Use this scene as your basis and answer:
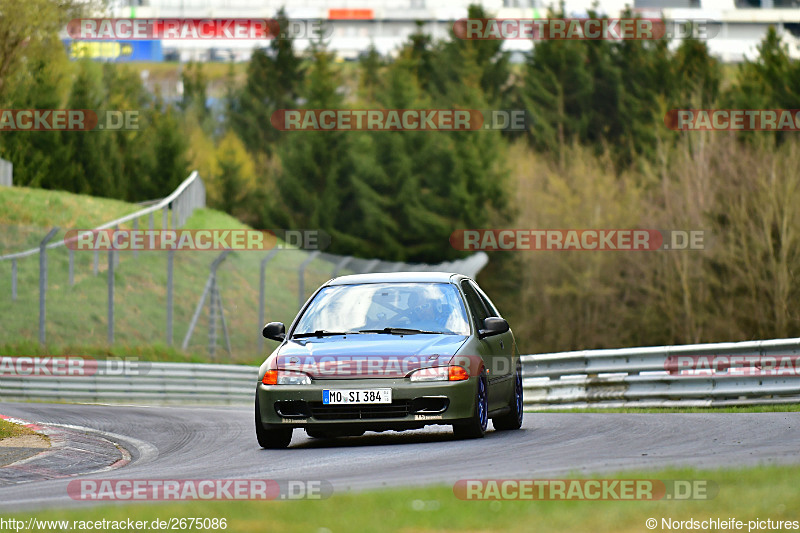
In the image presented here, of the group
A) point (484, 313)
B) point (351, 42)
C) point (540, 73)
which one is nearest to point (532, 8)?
point (351, 42)

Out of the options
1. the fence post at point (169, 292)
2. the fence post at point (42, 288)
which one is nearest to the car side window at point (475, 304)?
the fence post at point (42, 288)

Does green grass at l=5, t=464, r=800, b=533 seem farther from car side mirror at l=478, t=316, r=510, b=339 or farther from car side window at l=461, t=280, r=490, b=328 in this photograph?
car side window at l=461, t=280, r=490, b=328

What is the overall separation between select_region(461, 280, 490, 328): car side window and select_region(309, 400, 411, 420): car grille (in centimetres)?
144

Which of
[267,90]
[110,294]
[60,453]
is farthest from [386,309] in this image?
[267,90]

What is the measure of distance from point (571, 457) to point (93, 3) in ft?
106

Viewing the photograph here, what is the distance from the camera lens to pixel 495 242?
67.8 meters

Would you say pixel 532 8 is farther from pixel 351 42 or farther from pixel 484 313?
pixel 484 313

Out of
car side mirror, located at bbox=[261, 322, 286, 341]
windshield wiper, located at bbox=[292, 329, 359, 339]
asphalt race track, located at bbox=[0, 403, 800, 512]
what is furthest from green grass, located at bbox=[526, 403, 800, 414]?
car side mirror, located at bbox=[261, 322, 286, 341]

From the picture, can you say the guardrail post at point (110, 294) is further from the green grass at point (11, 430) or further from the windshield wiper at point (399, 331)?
the windshield wiper at point (399, 331)

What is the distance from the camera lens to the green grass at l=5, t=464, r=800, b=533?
6141 millimetres

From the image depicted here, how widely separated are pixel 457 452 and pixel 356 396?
1.17m

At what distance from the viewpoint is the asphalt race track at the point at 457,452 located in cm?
852

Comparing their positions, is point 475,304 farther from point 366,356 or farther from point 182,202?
point 182,202

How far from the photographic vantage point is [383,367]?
11055 millimetres
